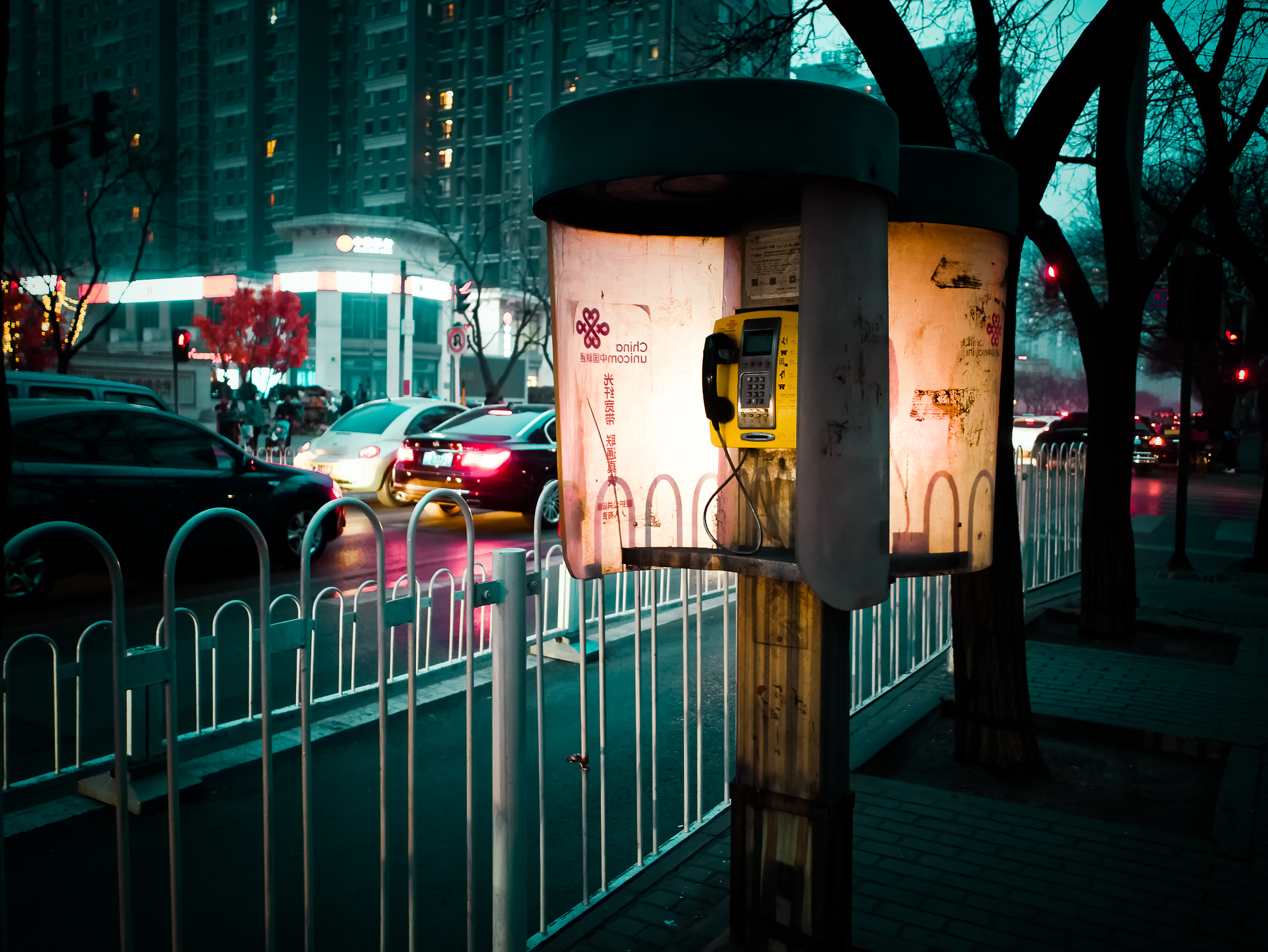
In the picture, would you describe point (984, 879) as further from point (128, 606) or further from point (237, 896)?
point (128, 606)

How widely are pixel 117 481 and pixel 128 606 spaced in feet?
4.21

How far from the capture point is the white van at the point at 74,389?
41.3ft

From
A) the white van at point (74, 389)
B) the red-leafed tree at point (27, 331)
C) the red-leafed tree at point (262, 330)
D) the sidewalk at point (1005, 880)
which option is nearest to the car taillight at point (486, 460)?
the white van at point (74, 389)

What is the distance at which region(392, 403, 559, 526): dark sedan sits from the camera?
13.3 m

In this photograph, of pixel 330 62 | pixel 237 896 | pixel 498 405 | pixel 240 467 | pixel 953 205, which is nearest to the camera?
pixel 953 205

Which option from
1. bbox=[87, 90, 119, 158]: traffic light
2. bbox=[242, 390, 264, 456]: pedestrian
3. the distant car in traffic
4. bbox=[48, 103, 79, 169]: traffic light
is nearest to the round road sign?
bbox=[242, 390, 264, 456]: pedestrian

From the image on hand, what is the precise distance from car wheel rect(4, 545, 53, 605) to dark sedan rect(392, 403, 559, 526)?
5262 mm

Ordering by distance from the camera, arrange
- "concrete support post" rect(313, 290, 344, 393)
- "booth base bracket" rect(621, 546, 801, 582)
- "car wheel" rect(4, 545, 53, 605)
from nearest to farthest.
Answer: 1. "booth base bracket" rect(621, 546, 801, 582)
2. "car wheel" rect(4, 545, 53, 605)
3. "concrete support post" rect(313, 290, 344, 393)

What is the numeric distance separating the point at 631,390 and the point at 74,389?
12086mm

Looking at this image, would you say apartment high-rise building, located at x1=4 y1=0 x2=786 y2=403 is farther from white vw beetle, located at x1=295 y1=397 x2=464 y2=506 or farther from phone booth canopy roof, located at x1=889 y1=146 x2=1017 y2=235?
phone booth canopy roof, located at x1=889 y1=146 x2=1017 y2=235

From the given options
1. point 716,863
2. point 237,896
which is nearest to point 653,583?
point 716,863

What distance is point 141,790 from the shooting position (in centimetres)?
455

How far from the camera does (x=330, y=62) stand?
317 feet

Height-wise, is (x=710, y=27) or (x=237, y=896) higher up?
(x=710, y=27)
